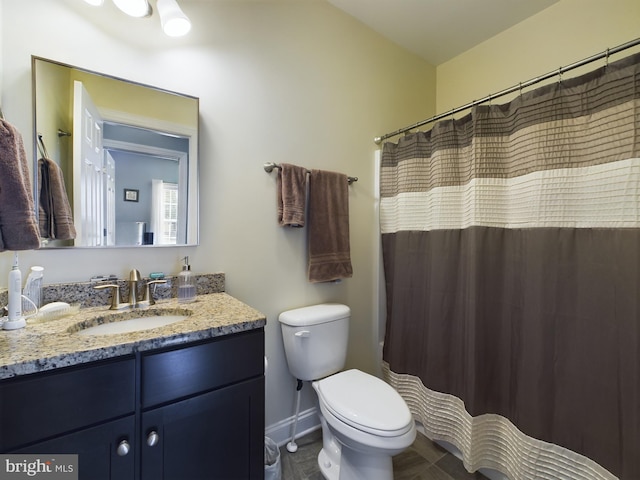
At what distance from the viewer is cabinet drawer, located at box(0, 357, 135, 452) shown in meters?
0.63

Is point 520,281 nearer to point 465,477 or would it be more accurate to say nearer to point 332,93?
point 465,477

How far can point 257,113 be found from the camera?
1.47 m

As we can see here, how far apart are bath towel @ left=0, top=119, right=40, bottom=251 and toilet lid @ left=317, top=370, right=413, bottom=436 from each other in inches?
47.5

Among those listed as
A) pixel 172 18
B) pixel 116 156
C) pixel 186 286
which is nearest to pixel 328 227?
pixel 186 286

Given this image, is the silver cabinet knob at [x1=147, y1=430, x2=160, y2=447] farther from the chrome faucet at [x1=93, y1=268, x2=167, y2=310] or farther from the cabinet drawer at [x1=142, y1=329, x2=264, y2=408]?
the chrome faucet at [x1=93, y1=268, x2=167, y2=310]

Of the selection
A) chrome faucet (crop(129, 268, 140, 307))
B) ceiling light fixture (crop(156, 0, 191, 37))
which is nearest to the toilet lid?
chrome faucet (crop(129, 268, 140, 307))

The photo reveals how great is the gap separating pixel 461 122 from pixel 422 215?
54cm

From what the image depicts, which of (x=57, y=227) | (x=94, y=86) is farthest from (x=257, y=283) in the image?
(x=94, y=86)

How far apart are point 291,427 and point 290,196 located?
1343mm

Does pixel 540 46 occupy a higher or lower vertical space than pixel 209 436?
higher

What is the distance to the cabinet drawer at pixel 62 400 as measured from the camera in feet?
2.08

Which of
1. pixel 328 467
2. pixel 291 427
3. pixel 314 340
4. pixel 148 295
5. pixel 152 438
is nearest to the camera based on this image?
pixel 152 438

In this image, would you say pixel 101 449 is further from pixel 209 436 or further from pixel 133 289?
pixel 133 289


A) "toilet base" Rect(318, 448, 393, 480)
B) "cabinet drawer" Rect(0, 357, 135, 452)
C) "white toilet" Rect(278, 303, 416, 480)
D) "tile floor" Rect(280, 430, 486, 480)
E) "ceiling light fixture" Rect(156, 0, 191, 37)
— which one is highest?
"ceiling light fixture" Rect(156, 0, 191, 37)
